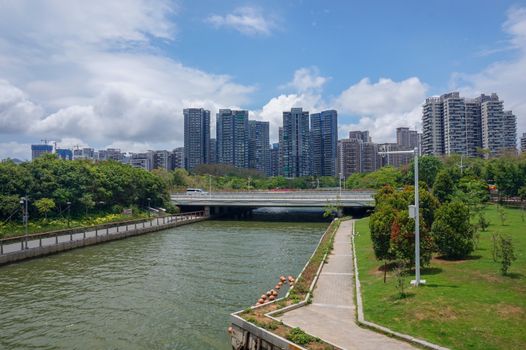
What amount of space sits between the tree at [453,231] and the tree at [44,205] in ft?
121

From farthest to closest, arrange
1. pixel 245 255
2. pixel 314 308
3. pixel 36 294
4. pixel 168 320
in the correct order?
Answer: pixel 245 255, pixel 36 294, pixel 168 320, pixel 314 308

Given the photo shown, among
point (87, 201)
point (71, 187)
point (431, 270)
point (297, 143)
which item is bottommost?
point (431, 270)

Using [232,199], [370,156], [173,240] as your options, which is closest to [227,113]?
[370,156]

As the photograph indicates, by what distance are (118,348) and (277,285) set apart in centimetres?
911

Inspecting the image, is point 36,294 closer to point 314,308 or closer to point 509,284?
point 314,308

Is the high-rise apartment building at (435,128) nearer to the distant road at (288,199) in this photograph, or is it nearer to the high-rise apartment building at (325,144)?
the high-rise apartment building at (325,144)

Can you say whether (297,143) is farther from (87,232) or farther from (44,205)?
(87,232)

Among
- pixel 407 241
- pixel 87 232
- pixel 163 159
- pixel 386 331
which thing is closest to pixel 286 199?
pixel 87 232

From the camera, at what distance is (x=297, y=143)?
161125 mm

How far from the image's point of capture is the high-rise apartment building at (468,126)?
112 m

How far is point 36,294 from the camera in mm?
20469

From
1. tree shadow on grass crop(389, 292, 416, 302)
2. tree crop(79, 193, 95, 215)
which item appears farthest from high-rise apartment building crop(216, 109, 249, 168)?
tree shadow on grass crop(389, 292, 416, 302)

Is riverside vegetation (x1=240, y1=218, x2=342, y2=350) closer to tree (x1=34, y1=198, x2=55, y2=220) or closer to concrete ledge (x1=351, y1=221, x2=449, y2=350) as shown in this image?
concrete ledge (x1=351, y1=221, x2=449, y2=350)

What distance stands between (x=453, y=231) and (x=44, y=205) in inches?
1498
